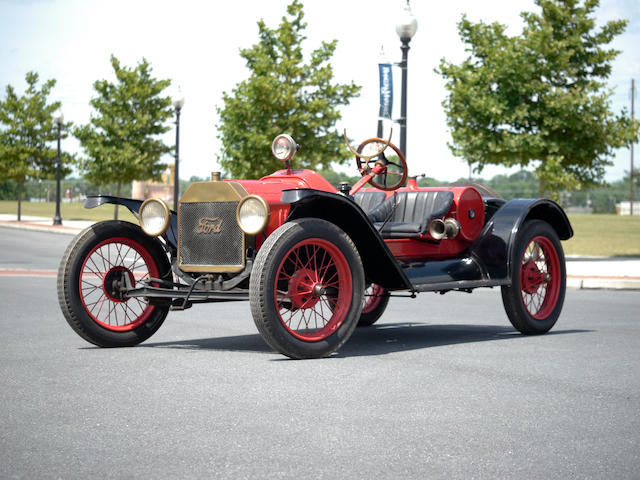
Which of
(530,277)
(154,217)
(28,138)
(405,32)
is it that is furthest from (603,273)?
(28,138)

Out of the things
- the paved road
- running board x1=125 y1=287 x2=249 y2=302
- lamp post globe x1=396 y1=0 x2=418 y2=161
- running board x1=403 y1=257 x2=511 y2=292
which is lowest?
the paved road

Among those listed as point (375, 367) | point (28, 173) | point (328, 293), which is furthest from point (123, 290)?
point (28, 173)

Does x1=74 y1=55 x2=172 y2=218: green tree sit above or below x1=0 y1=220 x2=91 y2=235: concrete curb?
above

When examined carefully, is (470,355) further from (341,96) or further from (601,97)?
(341,96)

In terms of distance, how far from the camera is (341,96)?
108 feet

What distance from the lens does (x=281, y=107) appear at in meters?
30.8

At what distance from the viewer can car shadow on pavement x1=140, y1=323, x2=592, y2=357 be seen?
23.7ft

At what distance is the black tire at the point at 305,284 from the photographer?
20.4 feet

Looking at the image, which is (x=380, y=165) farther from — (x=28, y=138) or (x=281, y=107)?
(x=28, y=138)

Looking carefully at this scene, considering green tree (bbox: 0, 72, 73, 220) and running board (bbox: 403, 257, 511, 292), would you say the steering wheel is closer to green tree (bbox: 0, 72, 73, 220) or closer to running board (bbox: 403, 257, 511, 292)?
running board (bbox: 403, 257, 511, 292)

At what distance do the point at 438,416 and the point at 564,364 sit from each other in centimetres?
210

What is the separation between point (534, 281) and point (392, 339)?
1.63 m

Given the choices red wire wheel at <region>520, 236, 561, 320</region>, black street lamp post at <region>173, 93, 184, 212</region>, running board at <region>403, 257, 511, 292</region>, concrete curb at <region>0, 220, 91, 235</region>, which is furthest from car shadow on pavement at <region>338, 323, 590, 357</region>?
concrete curb at <region>0, 220, 91, 235</region>

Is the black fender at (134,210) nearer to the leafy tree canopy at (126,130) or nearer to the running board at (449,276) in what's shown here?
the running board at (449,276)
